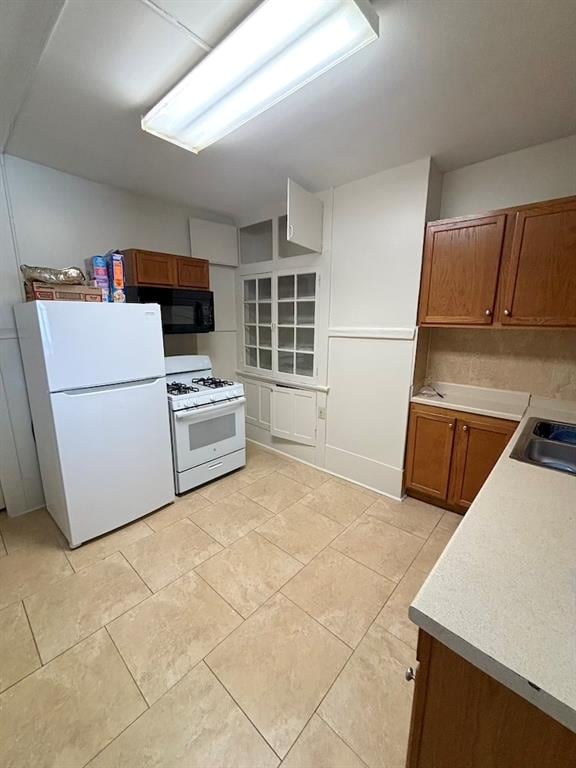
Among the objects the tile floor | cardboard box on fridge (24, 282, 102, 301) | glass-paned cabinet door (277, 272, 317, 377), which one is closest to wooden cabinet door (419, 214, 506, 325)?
glass-paned cabinet door (277, 272, 317, 377)

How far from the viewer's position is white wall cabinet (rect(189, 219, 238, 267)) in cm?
314

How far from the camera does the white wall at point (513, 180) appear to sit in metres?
1.87

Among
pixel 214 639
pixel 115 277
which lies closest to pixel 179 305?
A: pixel 115 277

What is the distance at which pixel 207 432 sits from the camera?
2.65 m

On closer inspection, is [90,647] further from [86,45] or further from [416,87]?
[416,87]

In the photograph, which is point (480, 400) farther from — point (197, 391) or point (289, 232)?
point (197, 391)

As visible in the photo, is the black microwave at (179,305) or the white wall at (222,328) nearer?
the black microwave at (179,305)

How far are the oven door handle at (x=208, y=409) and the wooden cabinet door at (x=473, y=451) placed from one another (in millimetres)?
1768

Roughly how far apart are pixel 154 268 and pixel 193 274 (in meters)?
0.36

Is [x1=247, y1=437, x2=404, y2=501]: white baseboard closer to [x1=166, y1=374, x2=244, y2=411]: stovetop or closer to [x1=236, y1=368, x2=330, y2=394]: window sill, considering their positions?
[x1=236, y1=368, x2=330, y2=394]: window sill

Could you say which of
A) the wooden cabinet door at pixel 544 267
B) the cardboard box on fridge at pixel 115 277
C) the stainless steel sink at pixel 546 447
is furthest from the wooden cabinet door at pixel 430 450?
the cardboard box on fridge at pixel 115 277

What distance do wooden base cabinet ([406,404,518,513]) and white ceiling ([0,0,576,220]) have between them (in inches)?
67.0

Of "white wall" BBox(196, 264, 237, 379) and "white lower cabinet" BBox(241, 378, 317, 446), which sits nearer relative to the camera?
"white lower cabinet" BBox(241, 378, 317, 446)

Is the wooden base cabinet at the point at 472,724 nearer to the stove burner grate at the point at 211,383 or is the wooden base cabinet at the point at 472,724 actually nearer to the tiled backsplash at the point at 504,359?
the tiled backsplash at the point at 504,359
